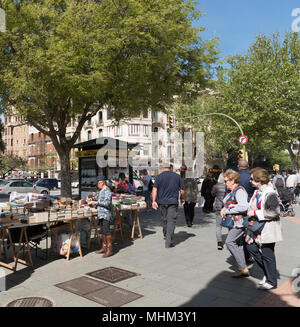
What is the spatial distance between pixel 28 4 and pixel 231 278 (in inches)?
339

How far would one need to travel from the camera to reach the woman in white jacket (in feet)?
15.8

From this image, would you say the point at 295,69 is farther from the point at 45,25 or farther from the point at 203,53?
the point at 45,25

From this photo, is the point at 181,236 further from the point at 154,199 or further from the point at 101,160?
the point at 101,160

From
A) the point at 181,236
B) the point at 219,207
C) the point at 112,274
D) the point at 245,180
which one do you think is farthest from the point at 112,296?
the point at 181,236

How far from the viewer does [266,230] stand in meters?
4.84

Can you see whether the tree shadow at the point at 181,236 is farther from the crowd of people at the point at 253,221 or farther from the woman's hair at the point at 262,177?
the woman's hair at the point at 262,177

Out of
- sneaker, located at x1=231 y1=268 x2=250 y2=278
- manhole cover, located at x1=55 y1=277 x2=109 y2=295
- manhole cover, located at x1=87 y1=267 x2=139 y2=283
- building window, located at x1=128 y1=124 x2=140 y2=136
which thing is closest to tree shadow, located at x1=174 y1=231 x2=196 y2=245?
manhole cover, located at x1=87 y1=267 x2=139 y2=283

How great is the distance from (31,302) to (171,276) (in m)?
2.25

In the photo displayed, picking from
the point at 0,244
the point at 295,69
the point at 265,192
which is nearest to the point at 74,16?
the point at 0,244

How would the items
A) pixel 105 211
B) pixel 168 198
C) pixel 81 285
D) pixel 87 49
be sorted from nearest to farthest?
pixel 81 285 → pixel 105 211 → pixel 168 198 → pixel 87 49

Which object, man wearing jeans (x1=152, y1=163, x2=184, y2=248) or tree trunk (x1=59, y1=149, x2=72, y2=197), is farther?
tree trunk (x1=59, y1=149, x2=72, y2=197)

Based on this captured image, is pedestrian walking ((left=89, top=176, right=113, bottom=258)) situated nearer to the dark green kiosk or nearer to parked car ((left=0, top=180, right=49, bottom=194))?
the dark green kiosk

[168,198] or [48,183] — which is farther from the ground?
[168,198]

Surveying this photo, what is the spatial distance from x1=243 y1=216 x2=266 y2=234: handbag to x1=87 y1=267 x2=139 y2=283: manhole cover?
213 cm
